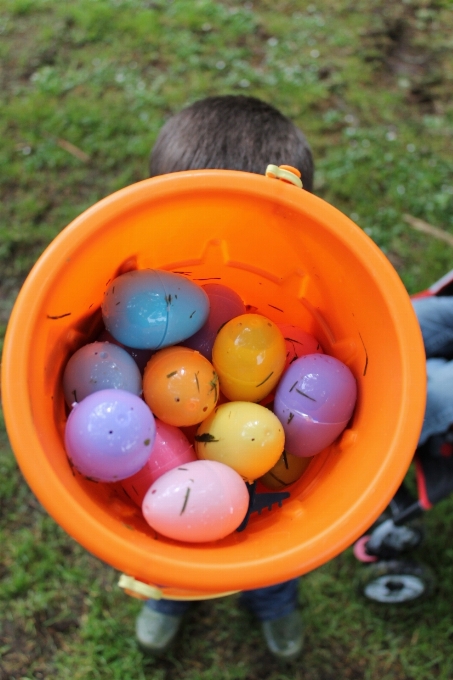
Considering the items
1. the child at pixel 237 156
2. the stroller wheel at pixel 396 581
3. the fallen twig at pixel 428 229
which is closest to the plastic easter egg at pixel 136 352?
the child at pixel 237 156

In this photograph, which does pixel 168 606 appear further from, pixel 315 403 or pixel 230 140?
pixel 230 140

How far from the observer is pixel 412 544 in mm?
1525

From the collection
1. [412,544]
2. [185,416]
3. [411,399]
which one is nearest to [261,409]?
[185,416]

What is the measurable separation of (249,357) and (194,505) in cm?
29

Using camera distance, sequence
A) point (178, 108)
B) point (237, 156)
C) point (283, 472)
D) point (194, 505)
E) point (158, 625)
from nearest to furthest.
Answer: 1. point (194, 505)
2. point (283, 472)
3. point (237, 156)
4. point (158, 625)
5. point (178, 108)

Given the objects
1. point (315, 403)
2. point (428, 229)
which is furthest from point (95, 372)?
point (428, 229)

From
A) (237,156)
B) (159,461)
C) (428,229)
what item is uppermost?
(237,156)

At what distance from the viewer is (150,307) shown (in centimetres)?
100

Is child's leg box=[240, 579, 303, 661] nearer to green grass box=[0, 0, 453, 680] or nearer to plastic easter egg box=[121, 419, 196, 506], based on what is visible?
green grass box=[0, 0, 453, 680]

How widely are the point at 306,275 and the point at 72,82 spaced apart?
4.91ft

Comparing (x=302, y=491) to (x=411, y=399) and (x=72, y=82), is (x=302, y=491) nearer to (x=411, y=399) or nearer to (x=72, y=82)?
(x=411, y=399)

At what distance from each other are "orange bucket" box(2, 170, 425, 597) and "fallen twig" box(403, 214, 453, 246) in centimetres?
100

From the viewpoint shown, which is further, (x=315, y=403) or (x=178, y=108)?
(x=178, y=108)

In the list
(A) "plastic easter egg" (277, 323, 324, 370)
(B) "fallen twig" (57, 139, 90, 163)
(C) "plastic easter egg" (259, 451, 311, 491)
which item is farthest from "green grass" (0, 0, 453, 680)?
(A) "plastic easter egg" (277, 323, 324, 370)
